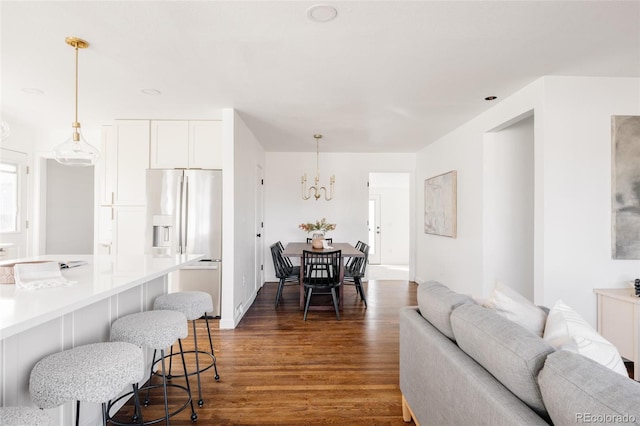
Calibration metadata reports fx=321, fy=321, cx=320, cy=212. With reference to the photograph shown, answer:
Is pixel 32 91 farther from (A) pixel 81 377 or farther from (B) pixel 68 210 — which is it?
(A) pixel 81 377

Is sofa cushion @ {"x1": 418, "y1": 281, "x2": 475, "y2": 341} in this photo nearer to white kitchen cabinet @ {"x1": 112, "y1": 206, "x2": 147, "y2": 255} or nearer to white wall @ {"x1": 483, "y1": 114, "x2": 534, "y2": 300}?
white wall @ {"x1": 483, "y1": 114, "x2": 534, "y2": 300}

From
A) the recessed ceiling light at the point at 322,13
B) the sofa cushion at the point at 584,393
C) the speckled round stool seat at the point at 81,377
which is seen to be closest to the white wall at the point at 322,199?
the recessed ceiling light at the point at 322,13

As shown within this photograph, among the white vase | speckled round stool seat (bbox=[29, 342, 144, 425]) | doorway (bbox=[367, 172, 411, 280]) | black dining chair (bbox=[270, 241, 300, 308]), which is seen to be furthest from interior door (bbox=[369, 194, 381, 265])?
speckled round stool seat (bbox=[29, 342, 144, 425])

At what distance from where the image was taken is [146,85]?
294cm

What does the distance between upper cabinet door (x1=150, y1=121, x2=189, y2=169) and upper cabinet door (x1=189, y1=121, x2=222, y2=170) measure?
0.24 ft

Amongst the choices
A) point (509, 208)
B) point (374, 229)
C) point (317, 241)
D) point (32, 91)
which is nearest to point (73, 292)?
point (32, 91)

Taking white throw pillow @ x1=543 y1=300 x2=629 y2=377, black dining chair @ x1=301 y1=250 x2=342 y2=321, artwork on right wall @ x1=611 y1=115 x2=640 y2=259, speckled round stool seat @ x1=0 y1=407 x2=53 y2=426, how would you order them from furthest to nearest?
black dining chair @ x1=301 y1=250 x2=342 y2=321 < artwork on right wall @ x1=611 y1=115 x2=640 y2=259 < white throw pillow @ x1=543 y1=300 x2=629 y2=377 < speckled round stool seat @ x1=0 y1=407 x2=53 y2=426

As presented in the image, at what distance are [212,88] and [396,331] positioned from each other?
3.14m

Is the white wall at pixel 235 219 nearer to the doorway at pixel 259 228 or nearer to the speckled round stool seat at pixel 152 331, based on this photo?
the doorway at pixel 259 228

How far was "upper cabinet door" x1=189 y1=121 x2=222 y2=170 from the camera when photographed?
402 cm

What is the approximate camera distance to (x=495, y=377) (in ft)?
3.70

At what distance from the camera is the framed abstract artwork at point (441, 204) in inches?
176

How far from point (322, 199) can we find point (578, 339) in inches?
204

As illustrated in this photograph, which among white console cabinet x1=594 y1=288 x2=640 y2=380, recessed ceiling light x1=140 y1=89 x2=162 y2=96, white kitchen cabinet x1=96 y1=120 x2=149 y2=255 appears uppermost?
recessed ceiling light x1=140 y1=89 x2=162 y2=96
